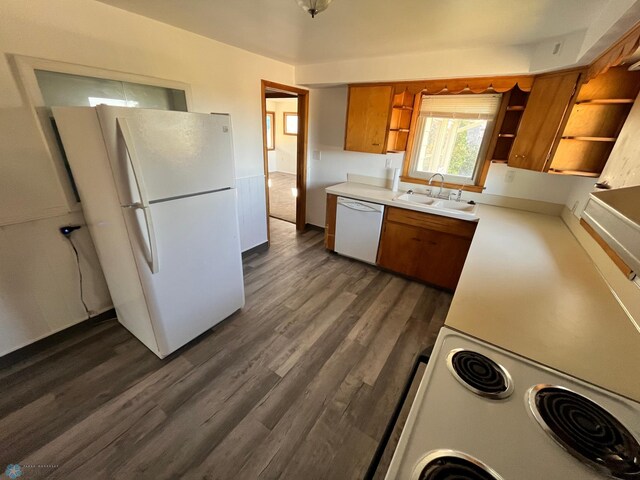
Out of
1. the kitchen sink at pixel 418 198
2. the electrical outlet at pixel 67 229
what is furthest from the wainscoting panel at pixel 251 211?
the kitchen sink at pixel 418 198

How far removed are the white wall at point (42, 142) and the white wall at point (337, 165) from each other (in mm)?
1544

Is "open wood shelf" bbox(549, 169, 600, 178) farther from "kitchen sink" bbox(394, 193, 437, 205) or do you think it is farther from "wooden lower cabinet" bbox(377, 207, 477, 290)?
"kitchen sink" bbox(394, 193, 437, 205)

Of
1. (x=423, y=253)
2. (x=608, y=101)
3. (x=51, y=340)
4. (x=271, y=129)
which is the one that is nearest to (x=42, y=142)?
(x=51, y=340)

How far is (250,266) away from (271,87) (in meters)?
2.19

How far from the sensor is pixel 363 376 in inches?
69.7

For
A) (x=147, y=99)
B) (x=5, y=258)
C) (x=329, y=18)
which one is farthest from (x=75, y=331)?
(x=329, y=18)

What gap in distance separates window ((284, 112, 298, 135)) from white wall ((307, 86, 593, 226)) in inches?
175

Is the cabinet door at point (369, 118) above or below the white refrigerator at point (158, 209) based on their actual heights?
above

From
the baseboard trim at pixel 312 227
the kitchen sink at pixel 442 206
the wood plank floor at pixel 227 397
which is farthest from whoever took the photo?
the baseboard trim at pixel 312 227

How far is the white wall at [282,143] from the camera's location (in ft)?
25.1

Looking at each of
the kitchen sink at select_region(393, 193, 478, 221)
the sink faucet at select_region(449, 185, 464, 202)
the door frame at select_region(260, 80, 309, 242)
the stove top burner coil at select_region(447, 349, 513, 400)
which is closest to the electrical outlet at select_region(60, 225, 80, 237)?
the door frame at select_region(260, 80, 309, 242)

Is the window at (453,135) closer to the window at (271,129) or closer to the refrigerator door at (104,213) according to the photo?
the refrigerator door at (104,213)

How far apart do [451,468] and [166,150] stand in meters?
1.86

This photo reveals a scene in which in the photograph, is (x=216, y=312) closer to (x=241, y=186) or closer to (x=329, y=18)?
(x=241, y=186)
